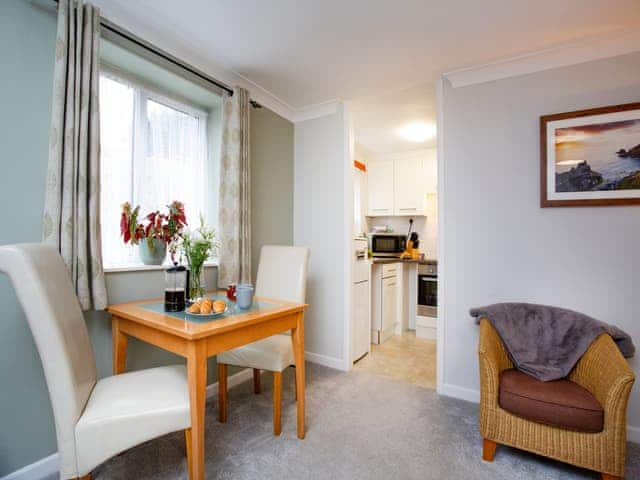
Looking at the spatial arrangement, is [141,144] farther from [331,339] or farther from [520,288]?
[520,288]

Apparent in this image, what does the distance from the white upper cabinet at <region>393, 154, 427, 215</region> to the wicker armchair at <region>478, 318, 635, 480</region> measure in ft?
8.96

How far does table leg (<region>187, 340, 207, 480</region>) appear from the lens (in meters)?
1.26

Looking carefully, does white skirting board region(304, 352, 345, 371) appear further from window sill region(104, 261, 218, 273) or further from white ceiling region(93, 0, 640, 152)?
white ceiling region(93, 0, 640, 152)

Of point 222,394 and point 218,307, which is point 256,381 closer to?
point 222,394

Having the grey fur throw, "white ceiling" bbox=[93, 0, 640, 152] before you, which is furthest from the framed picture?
the grey fur throw

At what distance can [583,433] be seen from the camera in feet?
4.91

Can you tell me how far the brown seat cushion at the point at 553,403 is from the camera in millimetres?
1476

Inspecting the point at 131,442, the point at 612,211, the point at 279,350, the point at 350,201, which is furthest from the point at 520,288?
the point at 131,442

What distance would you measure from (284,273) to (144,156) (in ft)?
4.21

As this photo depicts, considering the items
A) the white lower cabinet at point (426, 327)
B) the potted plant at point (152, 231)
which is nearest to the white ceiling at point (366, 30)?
the potted plant at point (152, 231)

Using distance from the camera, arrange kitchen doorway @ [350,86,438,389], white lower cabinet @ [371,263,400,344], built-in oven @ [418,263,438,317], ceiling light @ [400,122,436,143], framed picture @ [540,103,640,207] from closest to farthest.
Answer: framed picture @ [540,103,640,207] → kitchen doorway @ [350,86,438,389] → ceiling light @ [400,122,436,143] → white lower cabinet @ [371,263,400,344] → built-in oven @ [418,263,438,317]

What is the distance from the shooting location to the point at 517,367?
6.11 ft

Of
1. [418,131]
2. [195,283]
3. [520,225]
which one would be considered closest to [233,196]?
[195,283]

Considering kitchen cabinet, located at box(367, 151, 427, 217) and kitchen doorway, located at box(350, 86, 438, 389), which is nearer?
kitchen doorway, located at box(350, 86, 438, 389)
